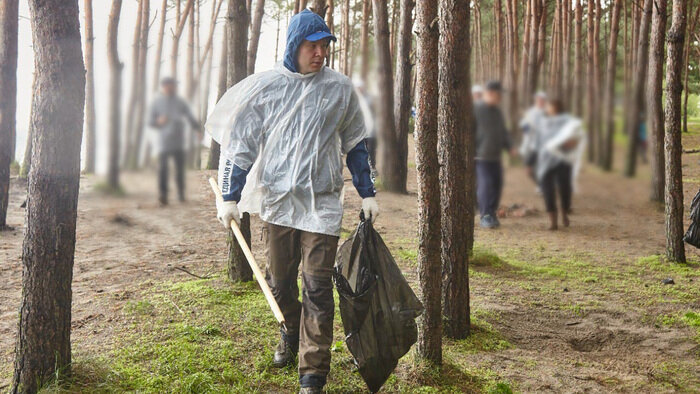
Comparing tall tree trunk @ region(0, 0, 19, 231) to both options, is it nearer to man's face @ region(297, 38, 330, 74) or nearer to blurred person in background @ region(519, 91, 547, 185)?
man's face @ region(297, 38, 330, 74)

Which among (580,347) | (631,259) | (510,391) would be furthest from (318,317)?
(631,259)

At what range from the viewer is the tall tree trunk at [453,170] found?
412cm

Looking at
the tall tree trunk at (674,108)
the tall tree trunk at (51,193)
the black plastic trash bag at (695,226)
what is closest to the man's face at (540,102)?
the tall tree trunk at (51,193)

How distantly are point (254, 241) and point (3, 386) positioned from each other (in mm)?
4213

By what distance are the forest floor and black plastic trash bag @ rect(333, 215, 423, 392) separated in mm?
298

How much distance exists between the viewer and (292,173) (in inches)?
125

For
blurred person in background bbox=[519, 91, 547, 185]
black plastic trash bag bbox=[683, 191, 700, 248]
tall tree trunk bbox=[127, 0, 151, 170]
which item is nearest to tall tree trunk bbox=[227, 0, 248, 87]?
tall tree trunk bbox=[127, 0, 151, 170]

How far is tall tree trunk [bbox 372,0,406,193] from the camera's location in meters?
10.9

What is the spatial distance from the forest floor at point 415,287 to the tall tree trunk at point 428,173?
12.1 inches

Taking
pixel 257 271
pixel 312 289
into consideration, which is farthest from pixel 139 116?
pixel 312 289

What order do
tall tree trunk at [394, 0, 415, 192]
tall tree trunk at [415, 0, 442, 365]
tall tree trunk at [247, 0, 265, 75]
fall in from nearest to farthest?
tall tree trunk at [415, 0, 442, 365] → tall tree trunk at [394, 0, 415, 192] → tall tree trunk at [247, 0, 265, 75]

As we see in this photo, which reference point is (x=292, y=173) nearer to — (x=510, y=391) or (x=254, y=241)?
(x=510, y=391)

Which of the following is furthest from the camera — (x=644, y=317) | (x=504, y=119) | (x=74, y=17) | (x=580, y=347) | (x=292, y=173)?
(x=644, y=317)

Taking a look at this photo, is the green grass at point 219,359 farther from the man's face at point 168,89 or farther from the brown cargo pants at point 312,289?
the man's face at point 168,89
